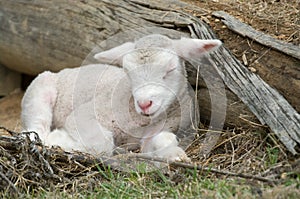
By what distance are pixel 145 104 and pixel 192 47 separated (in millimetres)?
680

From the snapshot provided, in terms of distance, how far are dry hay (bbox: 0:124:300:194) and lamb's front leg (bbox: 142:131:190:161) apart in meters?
0.16

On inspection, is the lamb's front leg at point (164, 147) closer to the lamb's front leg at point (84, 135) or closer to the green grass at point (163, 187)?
the lamb's front leg at point (84, 135)

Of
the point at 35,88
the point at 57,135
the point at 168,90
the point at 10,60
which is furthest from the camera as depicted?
the point at 10,60

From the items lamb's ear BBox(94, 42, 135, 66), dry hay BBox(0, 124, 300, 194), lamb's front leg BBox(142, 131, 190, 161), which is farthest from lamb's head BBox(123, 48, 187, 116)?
dry hay BBox(0, 124, 300, 194)

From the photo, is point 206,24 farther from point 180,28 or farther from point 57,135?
point 57,135

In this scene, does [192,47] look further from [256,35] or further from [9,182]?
[9,182]

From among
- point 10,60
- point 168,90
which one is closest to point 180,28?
point 168,90

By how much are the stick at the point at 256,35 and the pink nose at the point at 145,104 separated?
104cm

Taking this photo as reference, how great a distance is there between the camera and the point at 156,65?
16.9ft

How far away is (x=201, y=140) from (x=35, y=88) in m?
1.61

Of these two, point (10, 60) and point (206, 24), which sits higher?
point (206, 24)

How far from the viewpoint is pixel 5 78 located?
328 inches

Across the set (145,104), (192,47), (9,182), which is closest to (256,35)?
(192,47)

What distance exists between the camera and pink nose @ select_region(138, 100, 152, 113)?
5.01m
